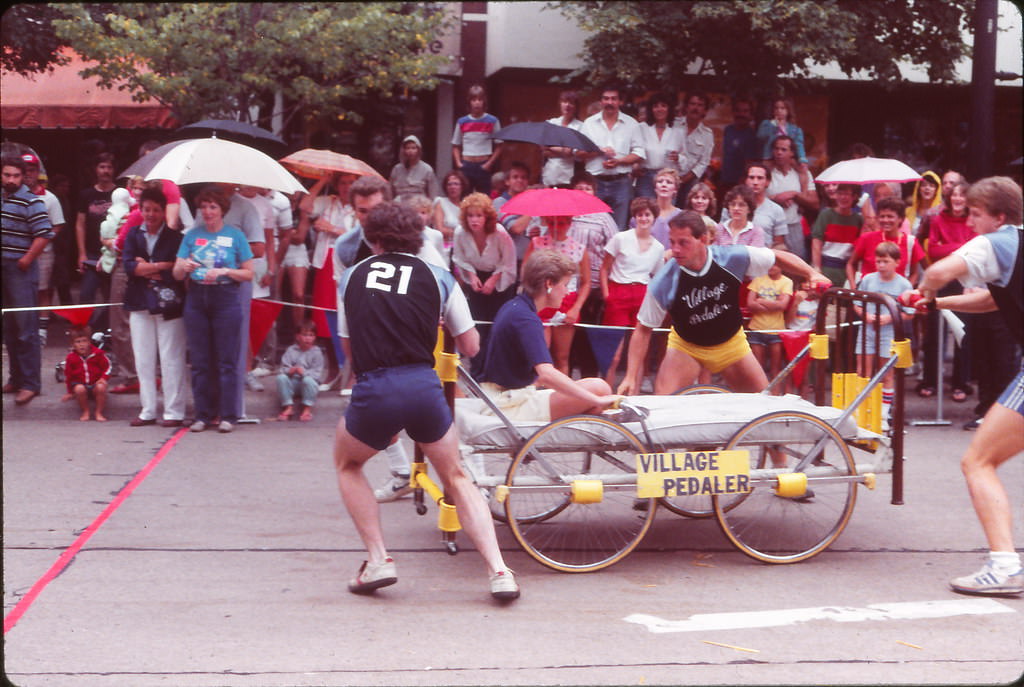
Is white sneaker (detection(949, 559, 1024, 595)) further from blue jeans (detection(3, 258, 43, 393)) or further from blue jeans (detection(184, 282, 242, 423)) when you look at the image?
blue jeans (detection(3, 258, 43, 393))

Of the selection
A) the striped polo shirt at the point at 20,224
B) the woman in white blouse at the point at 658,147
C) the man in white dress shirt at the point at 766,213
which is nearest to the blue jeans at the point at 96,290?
the striped polo shirt at the point at 20,224

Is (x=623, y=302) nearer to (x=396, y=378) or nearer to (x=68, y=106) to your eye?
(x=396, y=378)

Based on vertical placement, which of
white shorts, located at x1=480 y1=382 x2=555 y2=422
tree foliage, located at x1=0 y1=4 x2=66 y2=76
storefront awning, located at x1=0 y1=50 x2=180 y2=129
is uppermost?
tree foliage, located at x1=0 y1=4 x2=66 y2=76

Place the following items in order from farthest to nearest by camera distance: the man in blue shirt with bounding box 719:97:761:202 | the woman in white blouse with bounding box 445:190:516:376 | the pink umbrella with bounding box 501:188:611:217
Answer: the man in blue shirt with bounding box 719:97:761:202 < the woman in white blouse with bounding box 445:190:516:376 < the pink umbrella with bounding box 501:188:611:217

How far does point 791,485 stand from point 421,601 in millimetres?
1995

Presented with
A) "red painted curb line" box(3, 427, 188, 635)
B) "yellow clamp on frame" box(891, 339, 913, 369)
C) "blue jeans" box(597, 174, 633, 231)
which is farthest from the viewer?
"blue jeans" box(597, 174, 633, 231)

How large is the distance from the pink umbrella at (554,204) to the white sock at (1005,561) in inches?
191

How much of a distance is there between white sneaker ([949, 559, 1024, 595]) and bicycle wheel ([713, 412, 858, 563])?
0.78 m

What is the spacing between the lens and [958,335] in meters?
9.97

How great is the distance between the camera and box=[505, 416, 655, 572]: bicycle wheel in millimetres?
6215

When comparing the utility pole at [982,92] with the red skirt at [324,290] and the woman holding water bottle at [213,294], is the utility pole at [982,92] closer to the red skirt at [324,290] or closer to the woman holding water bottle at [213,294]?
the red skirt at [324,290]

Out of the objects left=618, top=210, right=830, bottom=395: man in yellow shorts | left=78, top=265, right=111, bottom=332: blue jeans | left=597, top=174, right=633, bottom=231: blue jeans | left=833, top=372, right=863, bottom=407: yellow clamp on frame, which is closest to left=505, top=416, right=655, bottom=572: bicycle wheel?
left=618, top=210, right=830, bottom=395: man in yellow shorts

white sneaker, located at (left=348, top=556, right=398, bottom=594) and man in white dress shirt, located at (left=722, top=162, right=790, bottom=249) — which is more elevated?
man in white dress shirt, located at (left=722, top=162, right=790, bottom=249)

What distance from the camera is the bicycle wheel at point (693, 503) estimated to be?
23.9ft
